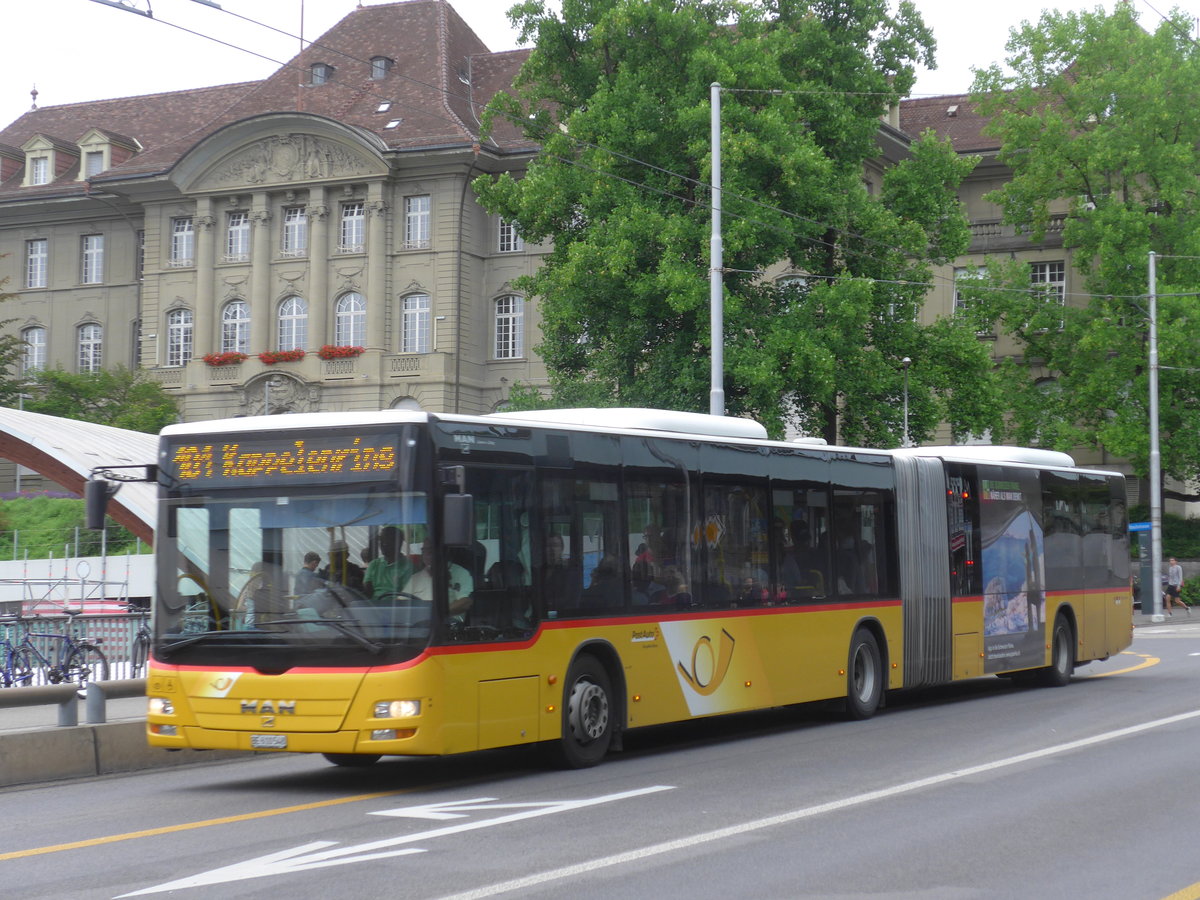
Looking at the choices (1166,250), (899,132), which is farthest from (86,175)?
(1166,250)

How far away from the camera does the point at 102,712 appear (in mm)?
14070

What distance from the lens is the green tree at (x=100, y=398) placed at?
193 feet

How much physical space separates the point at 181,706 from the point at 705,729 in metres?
6.51

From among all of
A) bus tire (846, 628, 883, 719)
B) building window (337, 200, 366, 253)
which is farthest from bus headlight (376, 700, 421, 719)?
building window (337, 200, 366, 253)

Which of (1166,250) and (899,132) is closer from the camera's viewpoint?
(1166,250)

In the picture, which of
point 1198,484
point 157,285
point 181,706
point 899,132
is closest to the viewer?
point 181,706

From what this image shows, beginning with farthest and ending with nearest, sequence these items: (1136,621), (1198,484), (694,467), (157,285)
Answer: (157,285) < (1198,484) < (1136,621) < (694,467)

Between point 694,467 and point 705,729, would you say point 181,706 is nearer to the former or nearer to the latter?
point 694,467

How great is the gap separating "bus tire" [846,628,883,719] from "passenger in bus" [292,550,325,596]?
7491 mm

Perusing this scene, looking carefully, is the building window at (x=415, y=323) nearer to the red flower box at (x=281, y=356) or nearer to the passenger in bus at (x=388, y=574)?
the red flower box at (x=281, y=356)

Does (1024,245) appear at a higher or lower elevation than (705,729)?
higher

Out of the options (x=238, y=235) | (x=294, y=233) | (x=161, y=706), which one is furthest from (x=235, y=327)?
(x=161, y=706)

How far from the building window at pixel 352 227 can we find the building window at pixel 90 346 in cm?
1285

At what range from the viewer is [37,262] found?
7125 centimetres
